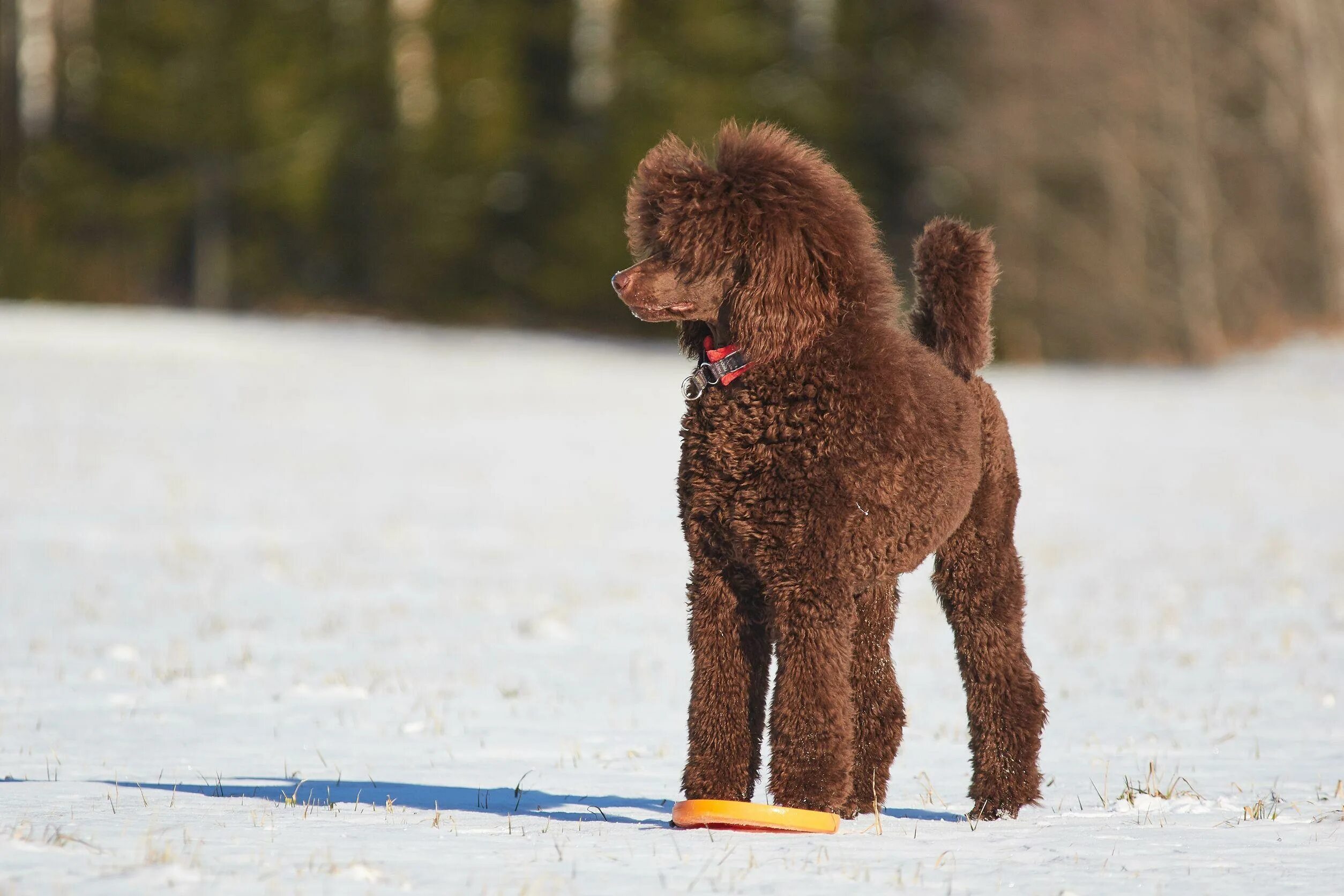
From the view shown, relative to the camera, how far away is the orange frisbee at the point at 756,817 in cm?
435

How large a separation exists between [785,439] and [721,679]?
0.70 metres

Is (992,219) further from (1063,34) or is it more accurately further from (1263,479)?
(1263,479)

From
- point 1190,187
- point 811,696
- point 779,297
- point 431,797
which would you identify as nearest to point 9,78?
point 1190,187

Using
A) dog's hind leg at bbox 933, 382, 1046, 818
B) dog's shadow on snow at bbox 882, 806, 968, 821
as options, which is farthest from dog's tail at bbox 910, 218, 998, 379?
dog's shadow on snow at bbox 882, 806, 968, 821

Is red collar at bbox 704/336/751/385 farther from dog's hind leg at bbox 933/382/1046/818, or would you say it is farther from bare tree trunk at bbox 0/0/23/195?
bare tree trunk at bbox 0/0/23/195

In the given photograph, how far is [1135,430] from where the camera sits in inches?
846

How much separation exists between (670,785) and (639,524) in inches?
388

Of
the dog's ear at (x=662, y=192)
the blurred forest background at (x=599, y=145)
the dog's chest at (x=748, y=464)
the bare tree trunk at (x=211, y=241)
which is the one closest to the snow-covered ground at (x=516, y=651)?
the dog's chest at (x=748, y=464)

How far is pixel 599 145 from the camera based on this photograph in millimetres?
32062

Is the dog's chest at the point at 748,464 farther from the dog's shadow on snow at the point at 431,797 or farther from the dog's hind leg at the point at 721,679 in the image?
the dog's shadow on snow at the point at 431,797

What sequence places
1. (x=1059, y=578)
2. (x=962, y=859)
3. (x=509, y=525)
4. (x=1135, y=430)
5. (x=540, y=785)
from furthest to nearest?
1. (x=1135, y=430)
2. (x=509, y=525)
3. (x=1059, y=578)
4. (x=540, y=785)
5. (x=962, y=859)

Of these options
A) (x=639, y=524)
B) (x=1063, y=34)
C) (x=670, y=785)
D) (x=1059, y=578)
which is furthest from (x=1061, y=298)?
(x=670, y=785)

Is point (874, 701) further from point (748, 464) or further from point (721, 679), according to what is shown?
point (748, 464)

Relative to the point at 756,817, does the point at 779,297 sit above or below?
above
